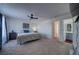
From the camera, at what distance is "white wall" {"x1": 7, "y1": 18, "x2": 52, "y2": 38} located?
1886 mm

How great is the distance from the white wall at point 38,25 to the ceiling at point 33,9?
0.10 meters

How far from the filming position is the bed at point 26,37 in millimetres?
1864

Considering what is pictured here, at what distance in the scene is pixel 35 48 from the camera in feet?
6.14

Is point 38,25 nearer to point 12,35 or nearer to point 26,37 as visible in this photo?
point 26,37

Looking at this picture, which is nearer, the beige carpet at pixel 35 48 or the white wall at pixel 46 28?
the beige carpet at pixel 35 48

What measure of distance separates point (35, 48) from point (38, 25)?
18.2 inches

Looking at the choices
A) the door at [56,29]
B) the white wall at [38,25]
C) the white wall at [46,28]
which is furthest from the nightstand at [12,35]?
the door at [56,29]

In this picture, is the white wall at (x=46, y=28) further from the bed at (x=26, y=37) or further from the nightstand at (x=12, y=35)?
the nightstand at (x=12, y=35)

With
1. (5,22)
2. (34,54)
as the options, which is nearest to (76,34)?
(34,54)

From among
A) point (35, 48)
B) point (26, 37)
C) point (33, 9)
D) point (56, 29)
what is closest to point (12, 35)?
point (26, 37)

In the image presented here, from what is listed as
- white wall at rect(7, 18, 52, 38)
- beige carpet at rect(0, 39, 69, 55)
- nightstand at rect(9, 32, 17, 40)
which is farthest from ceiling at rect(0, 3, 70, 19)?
beige carpet at rect(0, 39, 69, 55)

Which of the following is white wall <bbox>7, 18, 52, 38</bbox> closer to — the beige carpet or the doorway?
the doorway

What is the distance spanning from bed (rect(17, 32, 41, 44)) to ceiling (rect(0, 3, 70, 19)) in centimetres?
35
